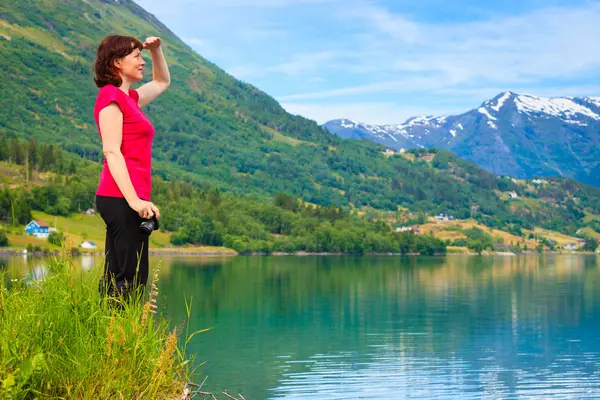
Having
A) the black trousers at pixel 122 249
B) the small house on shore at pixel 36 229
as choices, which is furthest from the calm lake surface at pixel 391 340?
the small house on shore at pixel 36 229

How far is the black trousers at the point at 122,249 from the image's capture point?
22.3 ft

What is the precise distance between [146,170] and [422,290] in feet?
292

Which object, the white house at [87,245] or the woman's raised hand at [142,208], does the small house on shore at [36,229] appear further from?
the woman's raised hand at [142,208]

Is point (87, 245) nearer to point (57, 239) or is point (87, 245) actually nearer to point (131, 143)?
point (57, 239)

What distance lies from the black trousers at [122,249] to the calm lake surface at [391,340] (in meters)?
1.78

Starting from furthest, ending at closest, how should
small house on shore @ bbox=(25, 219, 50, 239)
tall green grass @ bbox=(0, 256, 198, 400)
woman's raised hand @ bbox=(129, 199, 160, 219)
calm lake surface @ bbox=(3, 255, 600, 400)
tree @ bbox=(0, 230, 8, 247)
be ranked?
→ small house on shore @ bbox=(25, 219, 50, 239) < tree @ bbox=(0, 230, 8, 247) < calm lake surface @ bbox=(3, 255, 600, 400) < woman's raised hand @ bbox=(129, 199, 160, 219) < tall green grass @ bbox=(0, 256, 198, 400)

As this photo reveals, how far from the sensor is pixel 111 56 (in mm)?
7121

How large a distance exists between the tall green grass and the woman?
317mm

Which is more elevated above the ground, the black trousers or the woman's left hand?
the woman's left hand

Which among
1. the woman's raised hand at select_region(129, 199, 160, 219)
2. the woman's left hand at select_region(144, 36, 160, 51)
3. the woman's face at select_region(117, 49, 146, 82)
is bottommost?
the woman's raised hand at select_region(129, 199, 160, 219)

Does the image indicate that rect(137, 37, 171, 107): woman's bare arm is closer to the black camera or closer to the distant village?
the black camera

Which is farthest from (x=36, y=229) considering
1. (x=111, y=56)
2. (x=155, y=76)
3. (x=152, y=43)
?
(x=111, y=56)

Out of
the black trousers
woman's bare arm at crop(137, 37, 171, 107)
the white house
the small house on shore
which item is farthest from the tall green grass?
the small house on shore

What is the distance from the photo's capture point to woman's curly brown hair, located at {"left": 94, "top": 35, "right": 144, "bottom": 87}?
709cm
